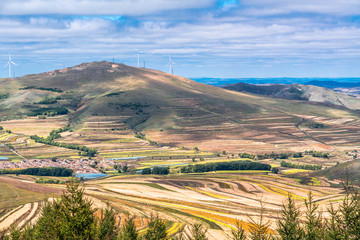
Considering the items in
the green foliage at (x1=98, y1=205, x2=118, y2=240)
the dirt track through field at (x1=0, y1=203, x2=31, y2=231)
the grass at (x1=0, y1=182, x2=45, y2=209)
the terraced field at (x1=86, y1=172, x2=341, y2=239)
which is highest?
the green foliage at (x1=98, y1=205, x2=118, y2=240)

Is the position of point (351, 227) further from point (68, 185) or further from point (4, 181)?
point (4, 181)

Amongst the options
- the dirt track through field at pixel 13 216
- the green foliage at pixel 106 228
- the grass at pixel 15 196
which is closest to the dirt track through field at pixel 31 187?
the grass at pixel 15 196

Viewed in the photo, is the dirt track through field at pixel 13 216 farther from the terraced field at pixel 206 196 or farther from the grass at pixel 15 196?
the terraced field at pixel 206 196

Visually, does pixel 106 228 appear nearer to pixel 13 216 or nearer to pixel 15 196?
pixel 13 216

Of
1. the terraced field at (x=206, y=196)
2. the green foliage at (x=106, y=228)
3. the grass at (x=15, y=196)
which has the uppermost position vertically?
A: the green foliage at (x=106, y=228)

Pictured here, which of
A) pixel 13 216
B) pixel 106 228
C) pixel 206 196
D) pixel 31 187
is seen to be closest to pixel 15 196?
pixel 31 187

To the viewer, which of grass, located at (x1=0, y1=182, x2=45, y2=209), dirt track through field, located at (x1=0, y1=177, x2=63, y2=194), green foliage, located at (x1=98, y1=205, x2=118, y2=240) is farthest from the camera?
dirt track through field, located at (x1=0, y1=177, x2=63, y2=194)

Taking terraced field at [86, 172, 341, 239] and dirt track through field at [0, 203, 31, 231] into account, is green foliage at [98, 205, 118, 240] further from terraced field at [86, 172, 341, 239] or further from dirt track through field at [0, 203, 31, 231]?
dirt track through field at [0, 203, 31, 231]

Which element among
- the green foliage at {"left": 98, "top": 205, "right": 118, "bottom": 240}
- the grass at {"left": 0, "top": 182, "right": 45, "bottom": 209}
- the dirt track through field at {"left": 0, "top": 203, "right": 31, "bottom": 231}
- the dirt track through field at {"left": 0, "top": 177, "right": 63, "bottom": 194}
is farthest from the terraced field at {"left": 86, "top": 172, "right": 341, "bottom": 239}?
the green foliage at {"left": 98, "top": 205, "right": 118, "bottom": 240}

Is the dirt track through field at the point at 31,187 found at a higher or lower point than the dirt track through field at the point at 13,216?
lower

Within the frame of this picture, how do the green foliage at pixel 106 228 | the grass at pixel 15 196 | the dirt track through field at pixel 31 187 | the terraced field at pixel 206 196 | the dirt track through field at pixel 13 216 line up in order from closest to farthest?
the green foliage at pixel 106 228
the dirt track through field at pixel 13 216
the terraced field at pixel 206 196
the grass at pixel 15 196
the dirt track through field at pixel 31 187

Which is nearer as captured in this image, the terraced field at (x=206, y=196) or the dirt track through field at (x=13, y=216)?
the dirt track through field at (x=13, y=216)
